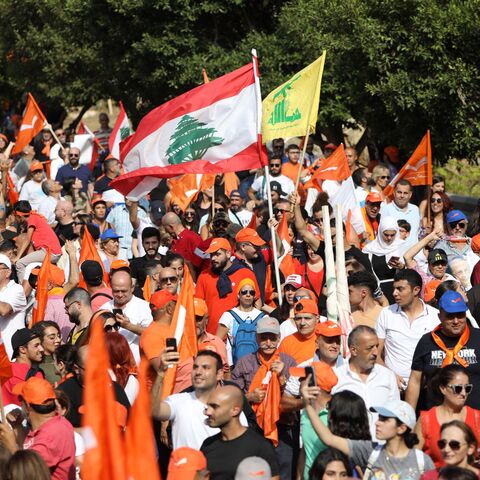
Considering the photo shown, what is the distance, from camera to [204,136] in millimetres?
13203

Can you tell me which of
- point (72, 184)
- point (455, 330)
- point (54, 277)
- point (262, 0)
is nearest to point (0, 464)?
point (455, 330)

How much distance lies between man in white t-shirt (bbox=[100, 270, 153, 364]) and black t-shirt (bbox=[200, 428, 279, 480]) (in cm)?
288

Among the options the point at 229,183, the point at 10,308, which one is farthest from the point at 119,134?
the point at 10,308

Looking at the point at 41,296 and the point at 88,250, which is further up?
the point at 41,296

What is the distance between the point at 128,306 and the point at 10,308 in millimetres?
1194

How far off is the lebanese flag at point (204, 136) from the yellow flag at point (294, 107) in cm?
31

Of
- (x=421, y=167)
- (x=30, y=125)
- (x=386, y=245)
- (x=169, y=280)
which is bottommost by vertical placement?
(x=30, y=125)

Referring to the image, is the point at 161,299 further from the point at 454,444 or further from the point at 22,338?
the point at 454,444

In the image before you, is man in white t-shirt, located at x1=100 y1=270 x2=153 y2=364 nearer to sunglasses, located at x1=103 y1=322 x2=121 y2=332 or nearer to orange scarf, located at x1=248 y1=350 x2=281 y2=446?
sunglasses, located at x1=103 y1=322 x2=121 y2=332

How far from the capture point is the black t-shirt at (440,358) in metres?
9.34

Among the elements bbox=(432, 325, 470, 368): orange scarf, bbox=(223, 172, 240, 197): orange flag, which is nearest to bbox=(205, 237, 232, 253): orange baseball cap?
bbox=(432, 325, 470, 368): orange scarf

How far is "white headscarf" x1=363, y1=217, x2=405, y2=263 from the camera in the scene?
12.9 metres

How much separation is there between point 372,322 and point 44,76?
1844 centimetres

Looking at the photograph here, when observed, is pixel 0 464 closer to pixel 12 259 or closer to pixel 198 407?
pixel 198 407
